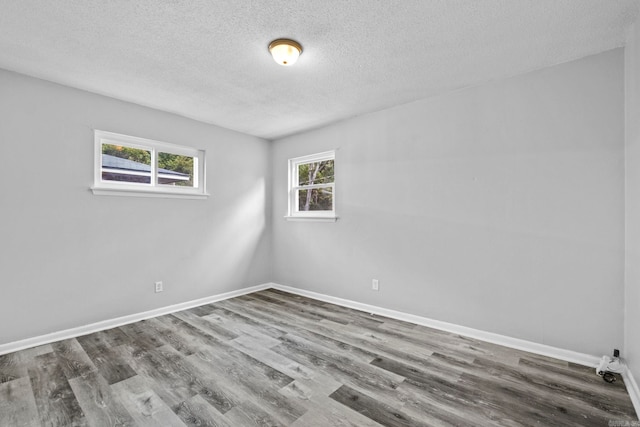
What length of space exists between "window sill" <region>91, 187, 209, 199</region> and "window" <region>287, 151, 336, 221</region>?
1.37 meters

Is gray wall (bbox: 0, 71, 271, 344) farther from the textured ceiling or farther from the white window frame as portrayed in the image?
the white window frame

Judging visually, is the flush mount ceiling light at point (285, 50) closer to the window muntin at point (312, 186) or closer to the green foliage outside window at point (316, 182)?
the window muntin at point (312, 186)

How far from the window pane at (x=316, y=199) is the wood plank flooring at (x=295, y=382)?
181 centimetres

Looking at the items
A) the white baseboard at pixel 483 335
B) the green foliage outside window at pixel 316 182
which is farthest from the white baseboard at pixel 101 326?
the green foliage outside window at pixel 316 182

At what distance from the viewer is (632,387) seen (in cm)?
189

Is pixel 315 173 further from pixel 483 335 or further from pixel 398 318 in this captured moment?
pixel 483 335

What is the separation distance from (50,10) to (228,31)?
1.09 m

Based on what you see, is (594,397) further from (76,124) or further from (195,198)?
(76,124)

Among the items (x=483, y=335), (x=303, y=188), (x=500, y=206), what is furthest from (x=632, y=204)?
(x=303, y=188)

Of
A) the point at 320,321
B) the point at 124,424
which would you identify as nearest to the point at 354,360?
the point at 320,321

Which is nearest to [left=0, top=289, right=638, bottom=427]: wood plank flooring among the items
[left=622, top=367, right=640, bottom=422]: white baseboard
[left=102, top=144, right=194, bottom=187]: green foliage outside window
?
[left=622, top=367, right=640, bottom=422]: white baseboard

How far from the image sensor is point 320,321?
3.26 meters

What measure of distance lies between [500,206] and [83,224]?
4.14m

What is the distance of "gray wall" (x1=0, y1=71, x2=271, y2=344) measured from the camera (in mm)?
2584
